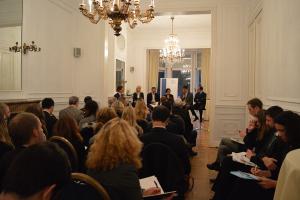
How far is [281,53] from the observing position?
4141 millimetres

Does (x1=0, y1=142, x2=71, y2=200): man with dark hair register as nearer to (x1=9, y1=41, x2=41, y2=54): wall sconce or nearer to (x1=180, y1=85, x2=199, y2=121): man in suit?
(x1=9, y1=41, x2=41, y2=54): wall sconce

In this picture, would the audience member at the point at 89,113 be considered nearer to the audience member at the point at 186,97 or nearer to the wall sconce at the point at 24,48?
the wall sconce at the point at 24,48

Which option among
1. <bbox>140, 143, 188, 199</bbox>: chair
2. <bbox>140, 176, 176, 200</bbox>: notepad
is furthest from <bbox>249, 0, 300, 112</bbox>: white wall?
<bbox>140, 176, 176, 200</bbox>: notepad

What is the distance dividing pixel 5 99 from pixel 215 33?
512cm

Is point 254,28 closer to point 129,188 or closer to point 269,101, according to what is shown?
point 269,101

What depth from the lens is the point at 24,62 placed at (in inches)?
241

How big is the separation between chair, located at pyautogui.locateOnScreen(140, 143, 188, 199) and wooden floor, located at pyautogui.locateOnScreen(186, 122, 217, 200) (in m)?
1.57

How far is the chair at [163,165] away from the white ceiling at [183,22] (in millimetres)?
8998

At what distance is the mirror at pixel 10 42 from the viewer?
19.2ft

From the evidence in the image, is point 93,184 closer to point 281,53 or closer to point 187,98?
point 281,53

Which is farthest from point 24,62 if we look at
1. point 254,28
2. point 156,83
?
point 156,83

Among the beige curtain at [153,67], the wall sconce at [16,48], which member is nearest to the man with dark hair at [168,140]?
the wall sconce at [16,48]

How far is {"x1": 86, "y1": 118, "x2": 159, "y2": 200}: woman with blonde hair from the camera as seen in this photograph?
1.73 metres

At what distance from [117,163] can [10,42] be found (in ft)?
17.0
